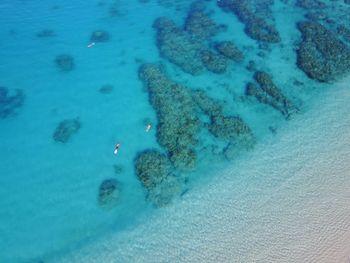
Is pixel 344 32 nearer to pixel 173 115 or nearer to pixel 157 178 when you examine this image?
pixel 173 115

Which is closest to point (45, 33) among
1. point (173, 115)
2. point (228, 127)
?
point (173, 115)

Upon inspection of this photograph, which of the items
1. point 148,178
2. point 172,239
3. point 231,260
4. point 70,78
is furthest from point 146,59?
point 231,260

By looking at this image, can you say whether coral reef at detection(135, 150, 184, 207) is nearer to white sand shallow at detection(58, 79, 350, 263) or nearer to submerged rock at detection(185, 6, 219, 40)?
white sand shallow at detection(58, 79, 350, 263)

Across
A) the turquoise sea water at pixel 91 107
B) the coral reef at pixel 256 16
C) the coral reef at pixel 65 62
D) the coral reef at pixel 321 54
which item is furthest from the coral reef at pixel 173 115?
the coral reef at pixel 321 54

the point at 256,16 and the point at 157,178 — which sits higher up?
the point at 256,16

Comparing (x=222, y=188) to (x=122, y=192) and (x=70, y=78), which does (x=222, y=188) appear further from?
(x=70, y=78)

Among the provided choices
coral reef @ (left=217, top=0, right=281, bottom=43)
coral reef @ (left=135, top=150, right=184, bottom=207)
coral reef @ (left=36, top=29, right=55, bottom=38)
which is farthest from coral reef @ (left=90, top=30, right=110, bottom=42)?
coral reef @ (left=135, top=150, right=184, bottom=207)
